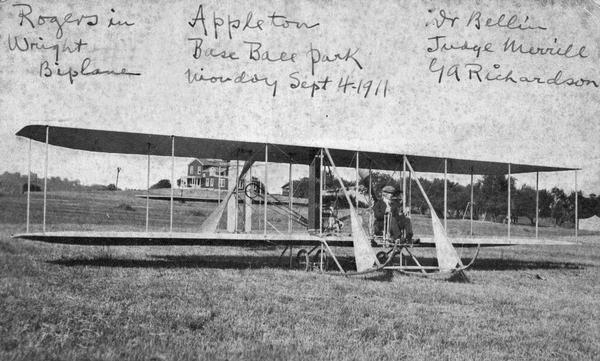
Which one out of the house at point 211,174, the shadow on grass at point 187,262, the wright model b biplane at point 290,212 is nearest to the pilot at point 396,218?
the wright model b biplane at point 290,212

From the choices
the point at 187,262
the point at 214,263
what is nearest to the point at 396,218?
the point at 214,263

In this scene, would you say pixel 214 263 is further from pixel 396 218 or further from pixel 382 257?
pixel 396 218

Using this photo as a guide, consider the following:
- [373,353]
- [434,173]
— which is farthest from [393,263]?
[373,353]

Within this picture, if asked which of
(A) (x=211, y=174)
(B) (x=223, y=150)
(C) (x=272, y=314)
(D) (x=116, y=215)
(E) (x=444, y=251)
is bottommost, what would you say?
(D) (x=116, y=215)

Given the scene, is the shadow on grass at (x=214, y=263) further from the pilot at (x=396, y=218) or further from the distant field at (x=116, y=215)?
the distant field at (x=116, y=215)
